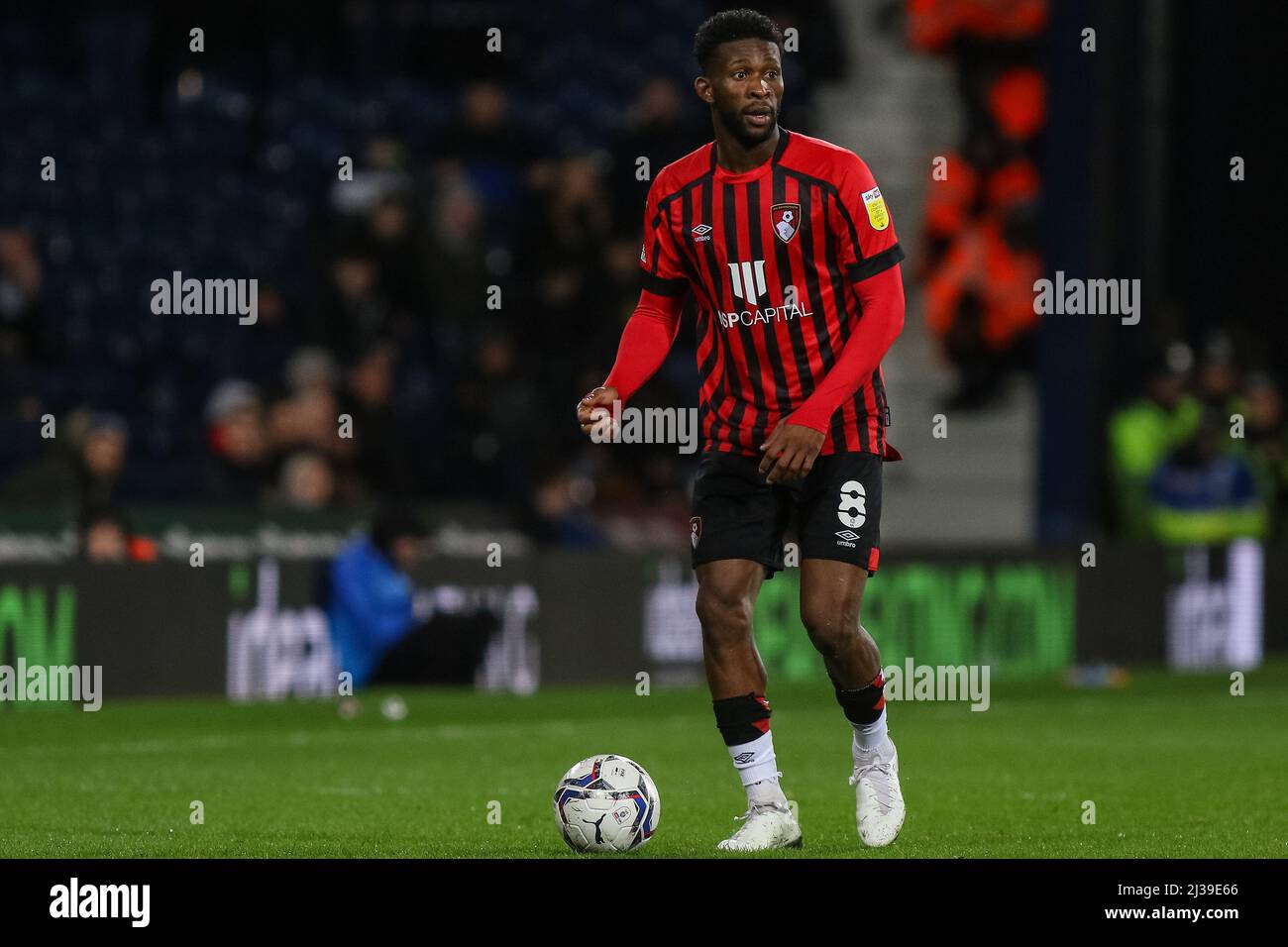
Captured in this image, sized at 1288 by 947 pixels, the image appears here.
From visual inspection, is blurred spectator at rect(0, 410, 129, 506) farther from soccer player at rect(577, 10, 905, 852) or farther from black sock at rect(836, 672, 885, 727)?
black sock at rect(836, 672, 885, 727)

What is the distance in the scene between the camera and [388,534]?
42.7ft

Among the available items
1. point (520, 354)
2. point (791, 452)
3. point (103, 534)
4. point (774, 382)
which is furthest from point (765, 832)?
point (520, 354)

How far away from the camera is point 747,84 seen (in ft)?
21.5

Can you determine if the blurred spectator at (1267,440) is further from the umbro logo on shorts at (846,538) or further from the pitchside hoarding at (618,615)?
the umbro logo on shorts at (846,538)

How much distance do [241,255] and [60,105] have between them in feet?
5.76

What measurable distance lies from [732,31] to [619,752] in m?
4.73

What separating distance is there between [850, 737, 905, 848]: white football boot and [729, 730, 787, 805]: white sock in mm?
233

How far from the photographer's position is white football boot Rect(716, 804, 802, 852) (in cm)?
668

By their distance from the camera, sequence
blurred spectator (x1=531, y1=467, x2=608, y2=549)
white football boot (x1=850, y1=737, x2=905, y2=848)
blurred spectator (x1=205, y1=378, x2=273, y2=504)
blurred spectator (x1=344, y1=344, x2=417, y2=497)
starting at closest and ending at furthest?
white football boot (x1=850, y1=737, x2=905, y2=848) → blurred spectator (x1=205, y1=378, x2=273, y2=504) → blurred spectator (x1=344, y1=344, x2=417, y2=497) → blurred spectator (x1=531, y1=467, x2=608, y2=549)

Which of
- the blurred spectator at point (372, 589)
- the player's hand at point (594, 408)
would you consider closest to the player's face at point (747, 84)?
the player's hand at point (594, 408)

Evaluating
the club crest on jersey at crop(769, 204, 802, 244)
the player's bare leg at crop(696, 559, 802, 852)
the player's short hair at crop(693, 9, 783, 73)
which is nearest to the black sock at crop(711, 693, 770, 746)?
the player's bare leg at crop(696, 559, 802, 852)

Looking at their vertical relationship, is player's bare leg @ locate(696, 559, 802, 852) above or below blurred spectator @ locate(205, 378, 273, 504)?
below

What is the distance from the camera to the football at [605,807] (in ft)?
21.9
